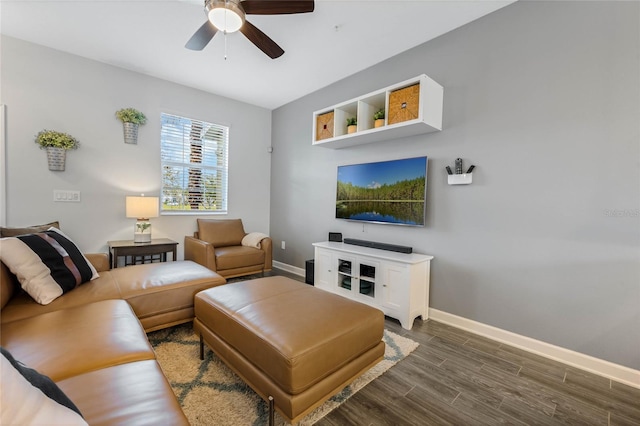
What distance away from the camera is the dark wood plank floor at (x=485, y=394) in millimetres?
1458

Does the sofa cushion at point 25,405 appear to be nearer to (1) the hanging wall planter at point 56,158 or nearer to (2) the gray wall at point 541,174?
(2) the gray wall at point 541,174

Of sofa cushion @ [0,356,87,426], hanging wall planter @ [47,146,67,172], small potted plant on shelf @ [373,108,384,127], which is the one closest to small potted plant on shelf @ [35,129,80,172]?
hanging wall planter @ [47,146,67,172]

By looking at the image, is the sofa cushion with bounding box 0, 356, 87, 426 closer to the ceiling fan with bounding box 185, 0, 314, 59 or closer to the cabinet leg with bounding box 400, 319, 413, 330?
the ceiling fan with bounding box 185, 0, 314, 59

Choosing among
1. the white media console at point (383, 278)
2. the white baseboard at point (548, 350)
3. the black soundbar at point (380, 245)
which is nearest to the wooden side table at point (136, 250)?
the white media console at point (383, 278)

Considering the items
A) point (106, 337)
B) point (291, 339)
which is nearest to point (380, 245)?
point (291, 339)

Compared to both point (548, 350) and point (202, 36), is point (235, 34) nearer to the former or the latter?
point (202, 36)

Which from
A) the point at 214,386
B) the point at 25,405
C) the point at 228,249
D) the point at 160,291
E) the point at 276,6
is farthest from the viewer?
the point at 228,249

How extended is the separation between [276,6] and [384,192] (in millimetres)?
2002

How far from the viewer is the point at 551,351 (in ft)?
6.75

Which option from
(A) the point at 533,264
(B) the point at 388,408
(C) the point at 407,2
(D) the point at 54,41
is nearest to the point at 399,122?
(C) the point at 407,2

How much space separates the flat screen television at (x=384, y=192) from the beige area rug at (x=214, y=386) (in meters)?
1.31

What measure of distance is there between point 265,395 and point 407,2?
9.79ft

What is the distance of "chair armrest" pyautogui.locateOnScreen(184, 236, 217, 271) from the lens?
3330 mm

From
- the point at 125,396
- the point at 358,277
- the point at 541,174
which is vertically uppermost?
the point at 541,174
